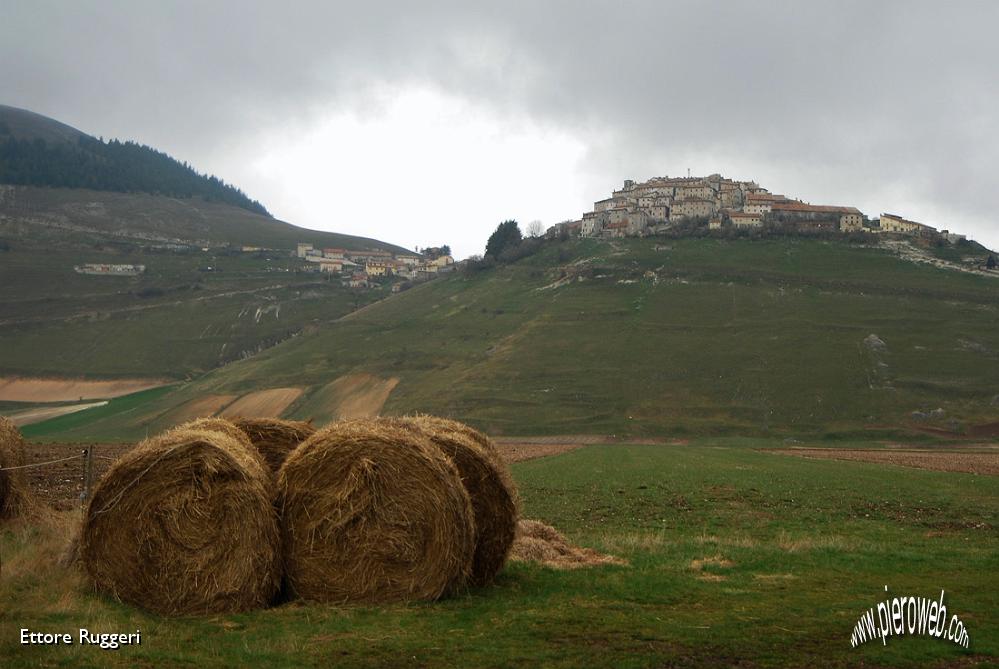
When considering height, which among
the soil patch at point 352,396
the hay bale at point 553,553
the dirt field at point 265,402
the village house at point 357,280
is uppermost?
the village house at point 357,280

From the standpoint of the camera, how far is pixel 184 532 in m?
11.6

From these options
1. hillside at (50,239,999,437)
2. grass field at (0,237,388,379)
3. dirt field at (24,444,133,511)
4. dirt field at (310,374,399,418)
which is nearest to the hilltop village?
hillside at (50,239,999,437)

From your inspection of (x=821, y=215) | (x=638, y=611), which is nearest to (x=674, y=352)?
(x=638, y=611)

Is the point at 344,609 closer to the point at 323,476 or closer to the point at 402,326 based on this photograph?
the point at 323,476

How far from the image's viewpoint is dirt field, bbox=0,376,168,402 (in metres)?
97.6

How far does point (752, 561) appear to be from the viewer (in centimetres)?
1476

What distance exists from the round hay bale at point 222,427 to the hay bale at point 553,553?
181 inches

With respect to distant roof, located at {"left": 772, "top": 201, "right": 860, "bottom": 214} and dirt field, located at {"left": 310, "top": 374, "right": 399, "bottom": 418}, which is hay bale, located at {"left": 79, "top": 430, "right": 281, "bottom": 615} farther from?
distant roof, located at {"left": 772, "top": 201, "right": 860, "bottom": 214}

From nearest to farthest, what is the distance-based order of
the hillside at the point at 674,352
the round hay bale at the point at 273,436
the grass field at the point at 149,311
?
the round hay bale at the point at 273,436 < the hillside at the point at 674,352 < the grass field at the point at 149,311

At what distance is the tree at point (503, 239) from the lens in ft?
503

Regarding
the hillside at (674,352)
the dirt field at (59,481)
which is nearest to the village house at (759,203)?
the hillside at (674,352)

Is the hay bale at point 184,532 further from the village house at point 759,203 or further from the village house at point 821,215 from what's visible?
the village house at point 759,203

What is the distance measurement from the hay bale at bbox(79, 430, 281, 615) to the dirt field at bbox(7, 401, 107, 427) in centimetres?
7602

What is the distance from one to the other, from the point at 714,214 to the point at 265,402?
364 feet
